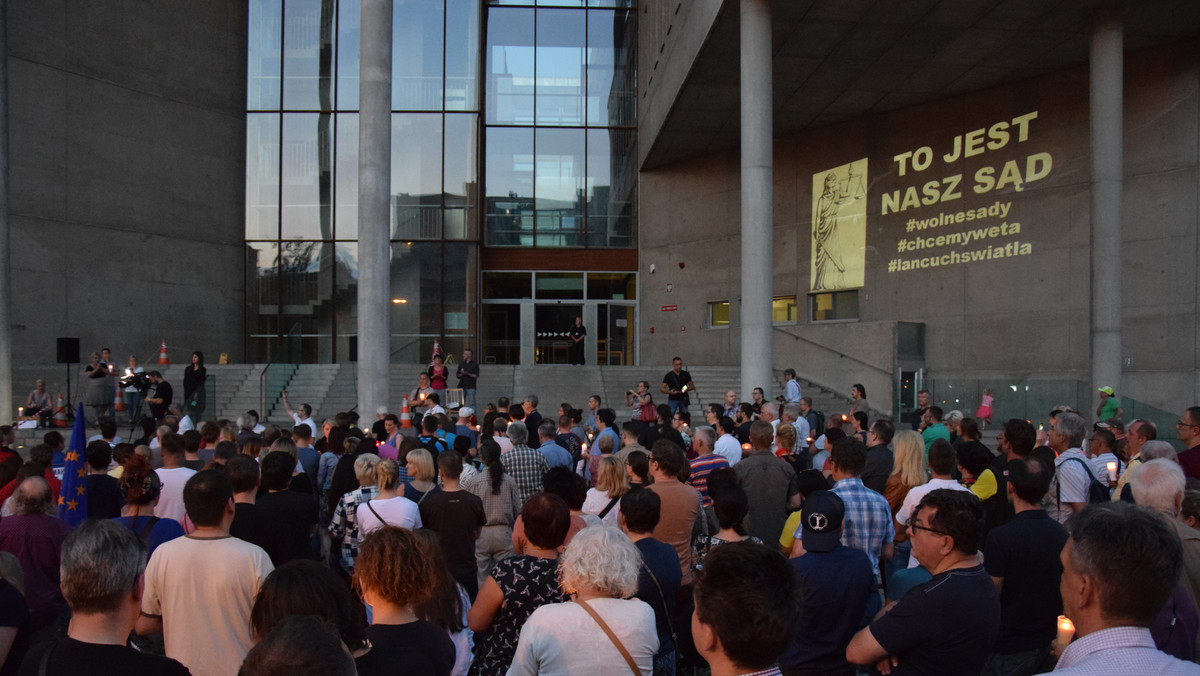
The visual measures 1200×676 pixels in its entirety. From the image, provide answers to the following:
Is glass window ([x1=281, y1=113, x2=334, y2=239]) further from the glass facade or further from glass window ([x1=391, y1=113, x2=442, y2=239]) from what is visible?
glass window ([x1=391, y1=113, x2=442, y2=239])

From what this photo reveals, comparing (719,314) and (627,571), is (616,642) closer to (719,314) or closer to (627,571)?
(627,571)

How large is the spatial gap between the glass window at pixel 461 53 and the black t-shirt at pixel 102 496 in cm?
2416

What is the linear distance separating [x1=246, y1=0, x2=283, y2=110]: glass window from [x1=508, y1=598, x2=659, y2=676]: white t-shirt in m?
29.3

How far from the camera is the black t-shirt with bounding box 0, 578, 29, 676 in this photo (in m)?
3.52

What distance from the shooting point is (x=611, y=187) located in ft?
98.7

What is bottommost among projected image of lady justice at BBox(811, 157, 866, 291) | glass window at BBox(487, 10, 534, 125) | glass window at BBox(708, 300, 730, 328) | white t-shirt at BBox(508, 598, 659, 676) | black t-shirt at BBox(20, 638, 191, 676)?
white t-shirt at BBox(508, 598, 659, 676)

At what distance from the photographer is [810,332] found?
81.5 ft

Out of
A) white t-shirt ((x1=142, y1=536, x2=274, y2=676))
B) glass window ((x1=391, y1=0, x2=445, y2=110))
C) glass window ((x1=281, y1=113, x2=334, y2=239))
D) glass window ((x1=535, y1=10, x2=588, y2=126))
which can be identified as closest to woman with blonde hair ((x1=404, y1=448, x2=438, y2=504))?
white t-shirt ((x1=142, y1=536, x2=274, y2=676))

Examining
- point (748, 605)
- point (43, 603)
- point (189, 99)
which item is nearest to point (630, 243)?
point (189, 99)

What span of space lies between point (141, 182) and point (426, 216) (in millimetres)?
8612

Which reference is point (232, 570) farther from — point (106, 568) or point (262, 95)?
point (262, 95)

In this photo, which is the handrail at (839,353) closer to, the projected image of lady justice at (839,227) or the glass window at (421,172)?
the projected image of lady justice at (839,227)

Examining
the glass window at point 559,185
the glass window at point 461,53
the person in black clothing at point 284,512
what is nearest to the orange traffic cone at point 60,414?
the glass window at point 461,53

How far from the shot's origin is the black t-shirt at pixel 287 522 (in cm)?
548
